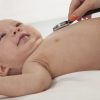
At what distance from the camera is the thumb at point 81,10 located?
116cm

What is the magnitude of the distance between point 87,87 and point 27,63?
1.15 feet

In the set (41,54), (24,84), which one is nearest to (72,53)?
(41,54)

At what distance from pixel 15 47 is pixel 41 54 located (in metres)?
0.15

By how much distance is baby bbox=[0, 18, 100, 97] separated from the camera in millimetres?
A: 923

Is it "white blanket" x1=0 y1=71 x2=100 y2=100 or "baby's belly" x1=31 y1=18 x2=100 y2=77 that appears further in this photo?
"baby's belly" x1=31 y1=18 x2=100 y2=77

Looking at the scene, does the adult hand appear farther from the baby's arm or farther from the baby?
the baby's arm

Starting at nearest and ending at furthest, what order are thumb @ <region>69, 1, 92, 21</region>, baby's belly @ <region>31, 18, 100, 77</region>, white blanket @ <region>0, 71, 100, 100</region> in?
1. white blanket @ <region>0, 71, 100, 100</region>
2. baby's belly @ <region>31, 18, 100, 77</region>
3. thumb @ <region>69, 1, 92, 21</region>

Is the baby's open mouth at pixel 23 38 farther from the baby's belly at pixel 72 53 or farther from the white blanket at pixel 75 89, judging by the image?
the white blanket at pixel 75 89

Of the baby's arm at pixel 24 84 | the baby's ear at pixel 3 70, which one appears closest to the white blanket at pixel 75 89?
the baby's arm at pixel 24 84

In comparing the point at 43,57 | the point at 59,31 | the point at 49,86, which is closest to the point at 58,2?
the point at 59,31

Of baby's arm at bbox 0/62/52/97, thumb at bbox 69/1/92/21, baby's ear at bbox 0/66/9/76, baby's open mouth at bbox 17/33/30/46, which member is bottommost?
baby's ear at bbox 0/66/9/76

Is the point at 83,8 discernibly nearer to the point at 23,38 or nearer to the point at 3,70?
the point at 23,38

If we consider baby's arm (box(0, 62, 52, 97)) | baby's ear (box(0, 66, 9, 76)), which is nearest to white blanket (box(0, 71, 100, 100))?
baby's arm (box(0, 62, 52, 97))

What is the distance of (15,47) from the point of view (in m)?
1.19
